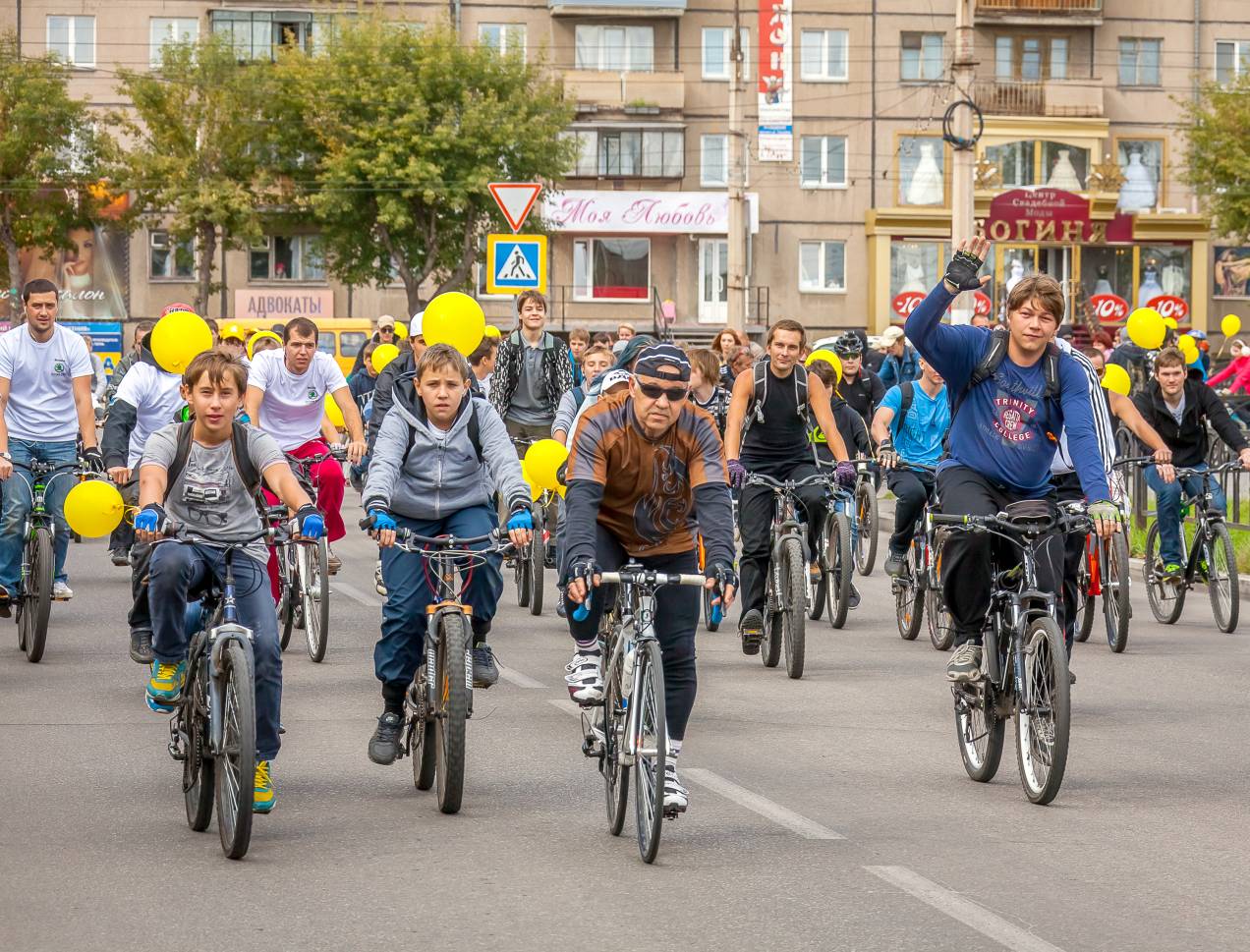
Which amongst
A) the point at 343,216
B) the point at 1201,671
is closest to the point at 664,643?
the point at 1201,671

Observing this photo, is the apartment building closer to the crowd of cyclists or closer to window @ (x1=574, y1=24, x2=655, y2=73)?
window @ (x1=574, y1=24, x2=655, y2=73)

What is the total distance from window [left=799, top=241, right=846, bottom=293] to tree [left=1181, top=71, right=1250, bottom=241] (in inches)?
414

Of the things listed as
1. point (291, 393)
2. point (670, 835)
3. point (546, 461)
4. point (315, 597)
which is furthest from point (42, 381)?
point (670, 835)

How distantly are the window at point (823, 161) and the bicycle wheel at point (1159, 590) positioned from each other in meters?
47.3

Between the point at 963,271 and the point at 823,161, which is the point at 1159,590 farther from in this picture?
the point at 823,161

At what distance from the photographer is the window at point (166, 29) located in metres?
59.8

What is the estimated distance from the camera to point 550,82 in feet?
183

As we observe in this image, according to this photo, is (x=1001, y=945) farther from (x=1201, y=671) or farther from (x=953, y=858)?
(x=1201, y=671)

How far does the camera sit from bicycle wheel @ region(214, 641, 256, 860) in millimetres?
6719

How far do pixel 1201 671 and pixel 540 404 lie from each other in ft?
18.6

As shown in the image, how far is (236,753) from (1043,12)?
57.3 meters

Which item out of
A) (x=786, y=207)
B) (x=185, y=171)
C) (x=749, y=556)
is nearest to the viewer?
(x=749, y=556)

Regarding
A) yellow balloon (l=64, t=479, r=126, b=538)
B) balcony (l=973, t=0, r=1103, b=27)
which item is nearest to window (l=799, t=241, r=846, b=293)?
balcony (l=973, t=0, r=1103, b=27)

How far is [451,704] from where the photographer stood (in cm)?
739
